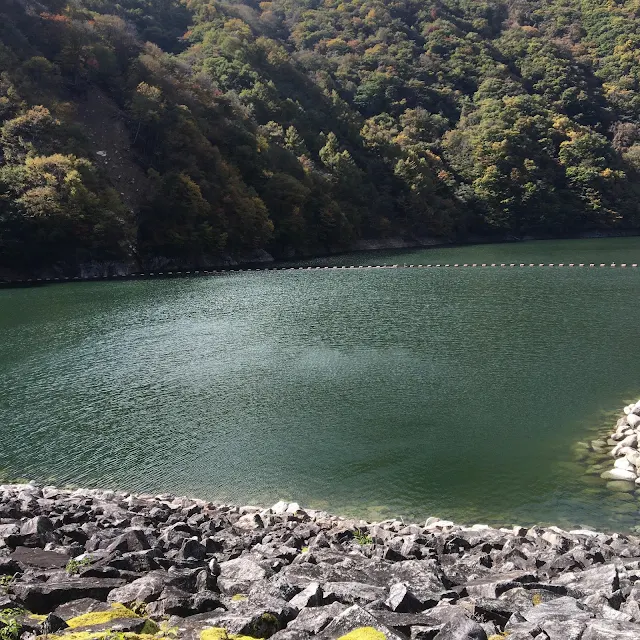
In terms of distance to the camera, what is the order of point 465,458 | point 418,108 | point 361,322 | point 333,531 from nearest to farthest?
point 333,531
point 465,458
point 361,322
point 418,108

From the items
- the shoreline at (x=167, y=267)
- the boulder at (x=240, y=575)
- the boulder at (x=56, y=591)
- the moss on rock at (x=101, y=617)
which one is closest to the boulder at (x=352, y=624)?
the boulder at (x=240, y=575)

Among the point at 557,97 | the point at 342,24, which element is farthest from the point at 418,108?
the point at 342,24

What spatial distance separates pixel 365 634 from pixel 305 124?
105m

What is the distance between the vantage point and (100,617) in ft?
19.3

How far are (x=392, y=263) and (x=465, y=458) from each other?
174 ft

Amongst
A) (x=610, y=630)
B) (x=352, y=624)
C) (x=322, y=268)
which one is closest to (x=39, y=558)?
(x=352, y=624)

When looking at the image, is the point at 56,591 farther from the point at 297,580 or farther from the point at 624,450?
the point at 624,450

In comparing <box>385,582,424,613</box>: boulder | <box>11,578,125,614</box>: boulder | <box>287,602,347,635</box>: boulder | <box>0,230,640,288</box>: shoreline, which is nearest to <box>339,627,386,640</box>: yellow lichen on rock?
<box>287,602,347,635</box>: boulder

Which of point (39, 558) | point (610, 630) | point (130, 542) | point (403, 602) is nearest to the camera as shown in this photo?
point (610, 630)

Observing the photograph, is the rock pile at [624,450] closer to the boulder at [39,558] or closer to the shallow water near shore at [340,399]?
the shallow water near shore at [340,399]

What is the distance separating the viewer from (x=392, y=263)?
68.3 m

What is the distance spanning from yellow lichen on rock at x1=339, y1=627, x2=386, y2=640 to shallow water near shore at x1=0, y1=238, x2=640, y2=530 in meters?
8.48

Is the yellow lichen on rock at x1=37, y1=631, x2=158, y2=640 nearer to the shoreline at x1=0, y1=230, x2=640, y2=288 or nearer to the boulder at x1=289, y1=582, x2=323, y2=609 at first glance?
the boulder at x1=289, y1=582, x2=323, y2=609

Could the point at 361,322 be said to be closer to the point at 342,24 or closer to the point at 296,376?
the point at 296,376
